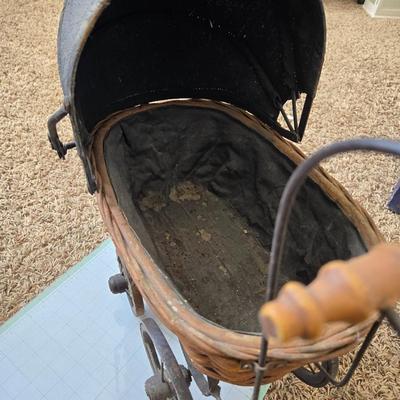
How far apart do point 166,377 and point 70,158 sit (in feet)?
3.26

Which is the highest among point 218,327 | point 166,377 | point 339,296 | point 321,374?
point 339,296

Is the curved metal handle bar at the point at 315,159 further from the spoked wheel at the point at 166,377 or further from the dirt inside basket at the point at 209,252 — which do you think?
the dirt inside basket at the point at 209,252

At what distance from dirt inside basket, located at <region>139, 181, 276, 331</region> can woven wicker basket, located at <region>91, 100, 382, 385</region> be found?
277mm

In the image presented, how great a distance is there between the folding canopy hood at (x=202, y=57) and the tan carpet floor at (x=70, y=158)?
1.70 ft

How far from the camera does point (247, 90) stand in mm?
951

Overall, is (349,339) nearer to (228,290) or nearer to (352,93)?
(228,290)

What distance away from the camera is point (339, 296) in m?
0.24

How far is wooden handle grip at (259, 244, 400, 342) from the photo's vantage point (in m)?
0.23

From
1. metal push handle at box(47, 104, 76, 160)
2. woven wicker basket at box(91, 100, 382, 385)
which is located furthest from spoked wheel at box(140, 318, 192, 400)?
metal push handle at box(47, 104, 76, 160)

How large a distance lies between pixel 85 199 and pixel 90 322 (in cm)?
48

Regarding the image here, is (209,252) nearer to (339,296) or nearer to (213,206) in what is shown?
(213,206)

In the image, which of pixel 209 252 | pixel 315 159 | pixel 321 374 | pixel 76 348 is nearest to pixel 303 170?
pixel 315 159

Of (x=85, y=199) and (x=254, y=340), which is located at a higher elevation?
(x=254, y=340)

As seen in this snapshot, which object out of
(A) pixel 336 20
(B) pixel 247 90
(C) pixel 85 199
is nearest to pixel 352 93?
(A) pixel 336 20
